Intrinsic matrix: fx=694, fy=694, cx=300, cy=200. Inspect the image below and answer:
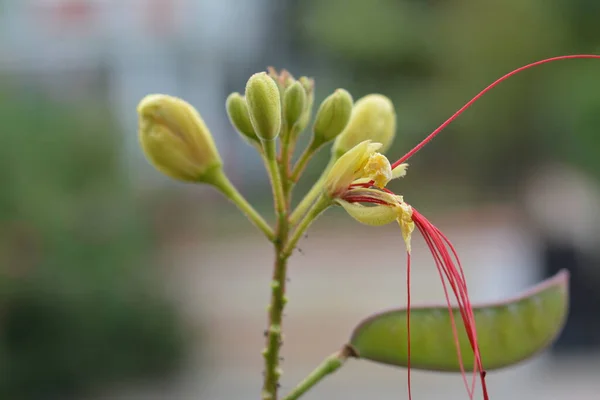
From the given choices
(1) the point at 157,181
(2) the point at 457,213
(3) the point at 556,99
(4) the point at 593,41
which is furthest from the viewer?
(2) the point at 457,213

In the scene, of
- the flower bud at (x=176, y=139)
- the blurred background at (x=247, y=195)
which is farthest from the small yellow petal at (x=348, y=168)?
the blurred background at (x=247, y=195)

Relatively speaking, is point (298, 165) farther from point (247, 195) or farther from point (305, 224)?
point (247, 195)

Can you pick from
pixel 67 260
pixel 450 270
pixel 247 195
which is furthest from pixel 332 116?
pixel 247 195

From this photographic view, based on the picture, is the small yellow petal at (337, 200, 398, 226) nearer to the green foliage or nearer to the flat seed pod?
the flat seed pod

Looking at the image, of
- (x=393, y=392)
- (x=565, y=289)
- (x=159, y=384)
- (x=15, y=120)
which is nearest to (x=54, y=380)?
(x=159, y=384)

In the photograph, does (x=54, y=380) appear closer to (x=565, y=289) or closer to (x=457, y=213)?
(x=565, y=289)

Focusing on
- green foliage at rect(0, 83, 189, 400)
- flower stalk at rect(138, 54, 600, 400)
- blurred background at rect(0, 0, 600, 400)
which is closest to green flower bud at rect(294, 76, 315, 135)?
flower stalk at rect(138, 54, 600, 400)
